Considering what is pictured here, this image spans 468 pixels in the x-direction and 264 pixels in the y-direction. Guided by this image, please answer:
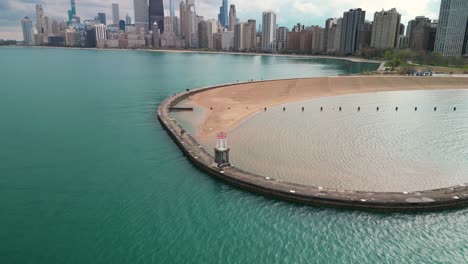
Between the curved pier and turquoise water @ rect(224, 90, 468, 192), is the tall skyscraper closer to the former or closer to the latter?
turquoise water @ rect(224, 90, 468, 192)

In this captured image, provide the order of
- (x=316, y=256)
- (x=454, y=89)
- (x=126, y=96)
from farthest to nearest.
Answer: (x=454, y=89)
(x=126, y=96)
(x=316, y=256)

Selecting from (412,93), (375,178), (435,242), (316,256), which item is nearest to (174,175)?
(316,256)

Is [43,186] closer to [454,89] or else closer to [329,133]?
[329,133]

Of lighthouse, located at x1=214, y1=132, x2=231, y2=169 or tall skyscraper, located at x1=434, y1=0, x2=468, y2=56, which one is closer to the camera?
lighthouse, located at x1=214, y1=132, x2=231, y2=169

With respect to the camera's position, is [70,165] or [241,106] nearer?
[70,165]

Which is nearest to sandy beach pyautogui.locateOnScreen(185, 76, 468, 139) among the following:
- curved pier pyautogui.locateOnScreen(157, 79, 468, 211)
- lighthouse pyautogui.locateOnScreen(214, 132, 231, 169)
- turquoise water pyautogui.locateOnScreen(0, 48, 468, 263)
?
lighthouse pyautogui.locateOnScreen(214, 132, 231, 169)

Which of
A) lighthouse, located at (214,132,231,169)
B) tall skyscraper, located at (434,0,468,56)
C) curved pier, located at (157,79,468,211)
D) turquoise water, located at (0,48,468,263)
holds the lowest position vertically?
turquoise water, located at (0,48,468,263)

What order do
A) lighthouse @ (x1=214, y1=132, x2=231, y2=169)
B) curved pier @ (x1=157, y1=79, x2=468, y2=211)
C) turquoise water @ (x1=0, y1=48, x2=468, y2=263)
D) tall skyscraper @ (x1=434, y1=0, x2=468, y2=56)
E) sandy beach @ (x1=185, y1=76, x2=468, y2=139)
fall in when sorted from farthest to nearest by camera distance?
tall skyscraper @ (x1=434, y1=0, x2=468, y2=56) < sandy beach @ (x1=185, y1=76, x2=468, y2=139) < lighthouse @ (x1=214, y1=132, x2=231, y2=169) < curved pier @ (x1=157, y1=79, x2=468, y2=211) < turquoise water @ (x1=0, y1=48, x2=468, y2=263)
